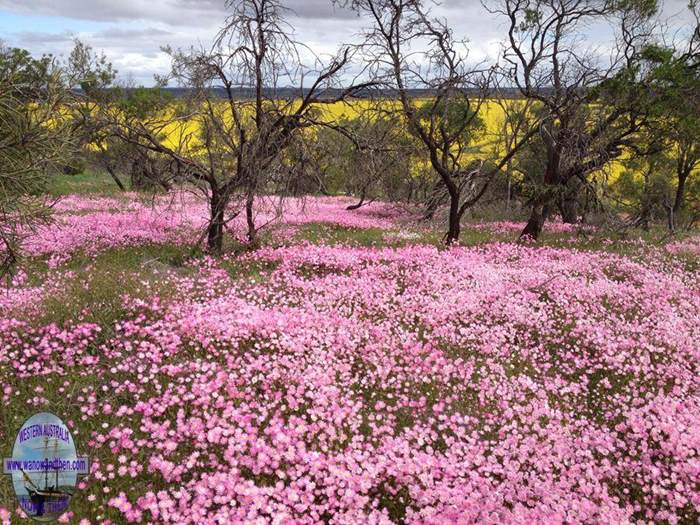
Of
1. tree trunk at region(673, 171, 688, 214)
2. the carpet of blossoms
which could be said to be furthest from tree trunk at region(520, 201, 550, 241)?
tree trunk at region(673, 171, 688, 214)

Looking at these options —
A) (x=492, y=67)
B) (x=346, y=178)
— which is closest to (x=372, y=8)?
(x=492, y=67)

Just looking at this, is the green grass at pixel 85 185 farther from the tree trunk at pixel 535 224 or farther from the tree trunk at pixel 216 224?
the tree trunk at pixel 535 224

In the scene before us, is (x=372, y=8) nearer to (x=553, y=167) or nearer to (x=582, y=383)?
(x=553, y=167)

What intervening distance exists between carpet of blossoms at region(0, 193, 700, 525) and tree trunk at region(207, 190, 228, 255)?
2.07 metres

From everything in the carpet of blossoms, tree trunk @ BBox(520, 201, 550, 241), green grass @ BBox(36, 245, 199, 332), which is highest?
tree trunk @ BBox(520, 201, 550, 241)

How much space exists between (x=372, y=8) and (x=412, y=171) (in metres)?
21.5

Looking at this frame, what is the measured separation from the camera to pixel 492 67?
529 inches

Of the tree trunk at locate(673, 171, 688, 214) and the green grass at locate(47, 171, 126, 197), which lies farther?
the tree trunk at locate(673, 171, 688, 214)

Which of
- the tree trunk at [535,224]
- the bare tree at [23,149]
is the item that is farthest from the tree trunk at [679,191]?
the bare tree at [23,149]

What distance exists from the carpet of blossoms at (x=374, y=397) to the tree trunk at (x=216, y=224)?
2.07 metres

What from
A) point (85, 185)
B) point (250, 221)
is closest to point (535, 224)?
point (250, 221)

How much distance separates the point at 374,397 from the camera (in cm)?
633

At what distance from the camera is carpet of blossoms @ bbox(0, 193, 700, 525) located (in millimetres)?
4359

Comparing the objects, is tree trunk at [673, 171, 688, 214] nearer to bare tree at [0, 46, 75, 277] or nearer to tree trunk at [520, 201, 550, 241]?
tree trunk at [520, 201, 550, 241]
